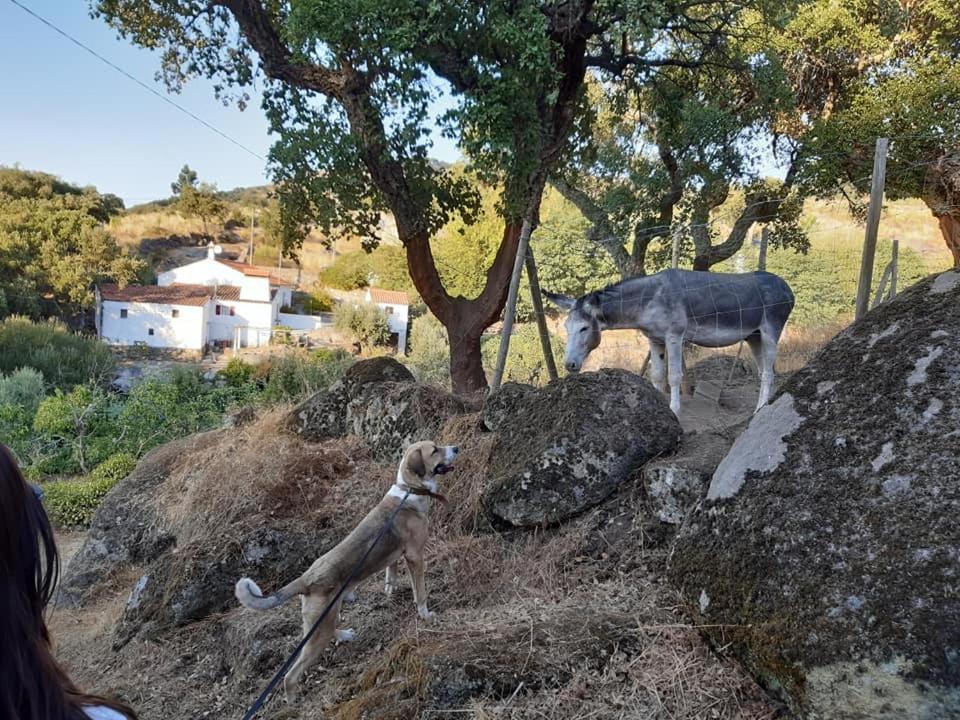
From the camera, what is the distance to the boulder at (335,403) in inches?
327

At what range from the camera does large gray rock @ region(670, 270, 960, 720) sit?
8.66 feet

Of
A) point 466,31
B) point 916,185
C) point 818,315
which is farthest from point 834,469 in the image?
point 818,315

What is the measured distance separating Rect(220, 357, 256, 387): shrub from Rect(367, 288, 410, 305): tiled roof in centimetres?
1676

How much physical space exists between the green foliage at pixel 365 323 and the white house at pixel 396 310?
4.18 ft

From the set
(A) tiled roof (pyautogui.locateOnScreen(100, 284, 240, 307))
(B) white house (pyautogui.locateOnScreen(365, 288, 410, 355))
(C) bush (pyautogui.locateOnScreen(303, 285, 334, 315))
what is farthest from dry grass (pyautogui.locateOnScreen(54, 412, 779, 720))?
(C) bush (pyautogui.locateOnScreen(303, 285, 334, 315))

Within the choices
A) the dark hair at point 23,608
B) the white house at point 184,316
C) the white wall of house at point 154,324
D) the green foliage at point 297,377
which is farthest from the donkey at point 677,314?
the white wall of house at point 154,324

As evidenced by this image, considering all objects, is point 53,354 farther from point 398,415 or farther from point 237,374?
point 398,415

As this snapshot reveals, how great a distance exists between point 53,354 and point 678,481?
30728mm

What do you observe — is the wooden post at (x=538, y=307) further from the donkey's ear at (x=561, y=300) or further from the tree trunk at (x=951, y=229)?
the tree trunk at (x=951, y=229)

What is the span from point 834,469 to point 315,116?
28.7 feet

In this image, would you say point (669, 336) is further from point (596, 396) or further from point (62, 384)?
point (62, 384)

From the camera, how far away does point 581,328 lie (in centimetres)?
721

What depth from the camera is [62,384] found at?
2642cm

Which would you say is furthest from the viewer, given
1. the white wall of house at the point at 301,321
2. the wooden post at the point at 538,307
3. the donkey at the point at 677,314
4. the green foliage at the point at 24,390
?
the white wall of house at the point at 301,321
